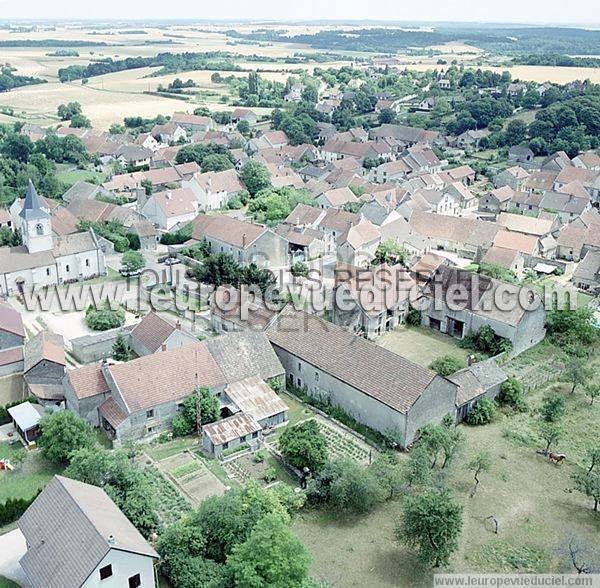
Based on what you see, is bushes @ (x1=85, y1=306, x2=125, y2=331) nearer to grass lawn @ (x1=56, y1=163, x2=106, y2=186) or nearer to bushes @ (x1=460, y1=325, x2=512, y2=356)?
bushes @ (x1=460, y1=325, x2=512, y2=356)

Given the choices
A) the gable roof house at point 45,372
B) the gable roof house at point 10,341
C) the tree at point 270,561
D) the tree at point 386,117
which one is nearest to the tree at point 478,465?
the tree at point 270,561

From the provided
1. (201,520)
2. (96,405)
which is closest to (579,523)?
(201,520)

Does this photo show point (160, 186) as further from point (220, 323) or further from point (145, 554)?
point (145, 554)

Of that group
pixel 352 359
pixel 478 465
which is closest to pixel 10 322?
pixel 352 359

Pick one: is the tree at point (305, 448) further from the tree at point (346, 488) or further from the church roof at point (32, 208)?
the church roof at point (32, 208)

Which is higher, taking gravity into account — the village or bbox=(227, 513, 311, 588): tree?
bbox=(227, 513, 311, 588): tree

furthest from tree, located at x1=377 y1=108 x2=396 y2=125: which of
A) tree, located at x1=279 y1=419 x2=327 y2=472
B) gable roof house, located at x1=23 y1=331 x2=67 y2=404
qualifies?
tree, located at x1=279 y1=419 x2=327 y2=472
